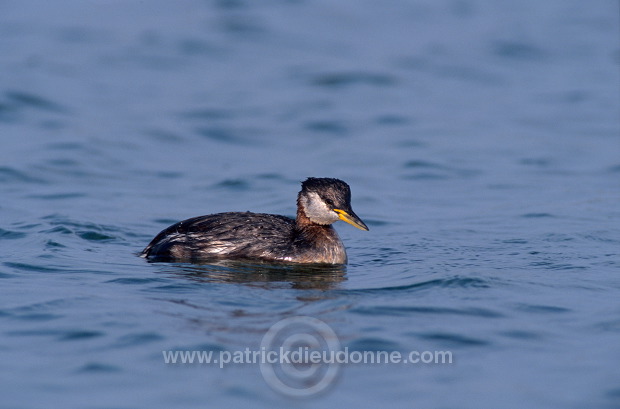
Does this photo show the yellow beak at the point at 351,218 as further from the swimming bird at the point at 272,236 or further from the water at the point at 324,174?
the water at the point at 324,174

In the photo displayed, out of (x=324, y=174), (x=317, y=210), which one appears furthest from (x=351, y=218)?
(x=324, y=174)

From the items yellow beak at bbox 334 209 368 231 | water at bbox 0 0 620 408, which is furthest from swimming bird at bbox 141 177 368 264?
water at bbox 0 0 620 408

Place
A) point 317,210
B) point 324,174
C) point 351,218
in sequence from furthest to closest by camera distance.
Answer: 1. point 324,174
2. point 317,210
3. point 351,218

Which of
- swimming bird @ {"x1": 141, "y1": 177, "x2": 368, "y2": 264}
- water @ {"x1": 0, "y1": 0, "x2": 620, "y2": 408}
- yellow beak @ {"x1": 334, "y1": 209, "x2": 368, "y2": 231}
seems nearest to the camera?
water @ {"x1": 0, "y1": 0, "x2": 620, "y2": 408}

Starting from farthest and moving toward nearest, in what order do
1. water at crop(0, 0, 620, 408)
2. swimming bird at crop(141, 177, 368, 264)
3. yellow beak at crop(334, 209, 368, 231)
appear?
1. swimming bird at crop(141, 177, 368, 264)
2. yellow beak at crop(334, 209, 368, 231)
3. water at crop(0, 0, 620, 408)

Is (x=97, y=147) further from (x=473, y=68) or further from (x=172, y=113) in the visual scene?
(x=473, y=68)

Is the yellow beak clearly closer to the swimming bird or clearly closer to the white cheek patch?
the swimming bird

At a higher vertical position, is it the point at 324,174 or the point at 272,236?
the point at 324,174

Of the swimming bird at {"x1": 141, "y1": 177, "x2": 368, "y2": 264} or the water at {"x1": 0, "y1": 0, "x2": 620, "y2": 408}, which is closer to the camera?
the water at {"x1": 0, "y1": 0, "x2": 620, "y2": 408}

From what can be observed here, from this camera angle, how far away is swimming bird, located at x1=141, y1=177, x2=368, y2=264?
395 inches

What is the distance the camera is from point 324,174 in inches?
595

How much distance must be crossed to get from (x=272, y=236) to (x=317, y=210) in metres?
0.59

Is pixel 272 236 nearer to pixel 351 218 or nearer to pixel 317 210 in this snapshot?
pixel 317 210

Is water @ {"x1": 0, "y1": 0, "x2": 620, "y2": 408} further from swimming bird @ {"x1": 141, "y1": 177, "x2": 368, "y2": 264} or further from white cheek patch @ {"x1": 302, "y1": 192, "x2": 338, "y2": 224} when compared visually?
white cheek patch @ {"x1": 302, "y1": 192, "x2": 338, "y2": 224}
